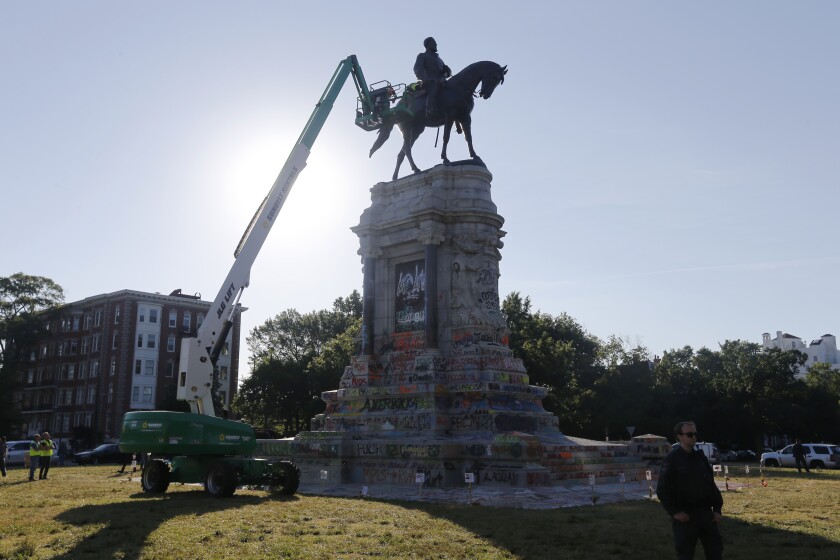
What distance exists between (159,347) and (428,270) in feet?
188

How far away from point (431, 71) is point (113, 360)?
58.1 m

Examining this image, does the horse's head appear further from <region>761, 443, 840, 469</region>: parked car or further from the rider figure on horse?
<region>761, 443, 840, 469</region>: parked car

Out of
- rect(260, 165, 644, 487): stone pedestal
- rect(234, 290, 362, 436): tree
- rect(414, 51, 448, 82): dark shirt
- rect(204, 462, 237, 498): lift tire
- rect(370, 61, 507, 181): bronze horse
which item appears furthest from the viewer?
rect(234, 290, 362, 436): tree

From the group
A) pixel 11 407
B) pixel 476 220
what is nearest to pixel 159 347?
pixel 11 407

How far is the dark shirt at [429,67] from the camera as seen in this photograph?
30656 millimetres

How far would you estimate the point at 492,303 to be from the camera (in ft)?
91.5

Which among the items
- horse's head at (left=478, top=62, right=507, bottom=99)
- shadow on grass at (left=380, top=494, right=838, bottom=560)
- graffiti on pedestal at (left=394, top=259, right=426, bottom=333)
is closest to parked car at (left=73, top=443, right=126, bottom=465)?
graffiti on pedestal at (left=394, top=259, right=426, bottom=333)

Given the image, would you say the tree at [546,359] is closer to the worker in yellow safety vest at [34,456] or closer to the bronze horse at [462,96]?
the bronze horse at [462,96]

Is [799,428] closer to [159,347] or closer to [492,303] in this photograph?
[492,303]

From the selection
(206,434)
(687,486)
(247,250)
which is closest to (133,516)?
(206,434)

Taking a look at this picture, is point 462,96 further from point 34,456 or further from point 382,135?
point 34,456

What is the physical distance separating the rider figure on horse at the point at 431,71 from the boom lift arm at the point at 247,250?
63.2 inches

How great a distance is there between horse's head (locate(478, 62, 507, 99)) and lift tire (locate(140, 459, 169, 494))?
18.9 m

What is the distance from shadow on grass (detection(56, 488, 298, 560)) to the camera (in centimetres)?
1126
